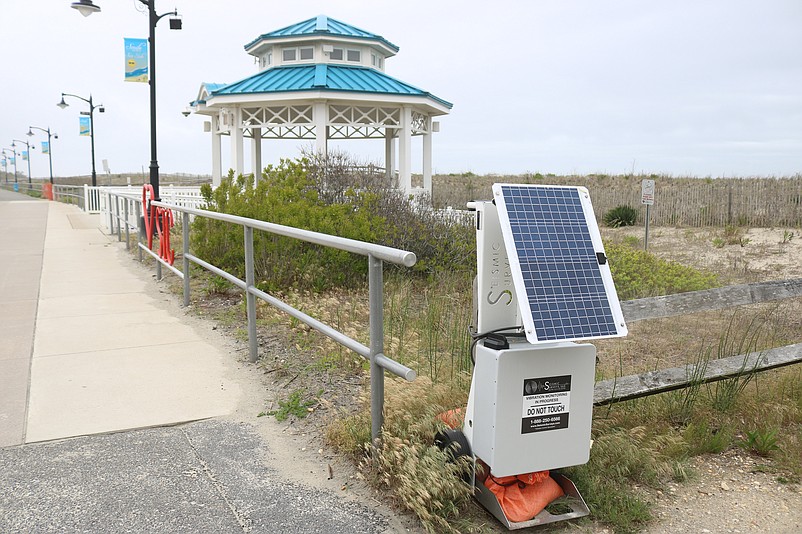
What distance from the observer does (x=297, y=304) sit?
6996 millimetres

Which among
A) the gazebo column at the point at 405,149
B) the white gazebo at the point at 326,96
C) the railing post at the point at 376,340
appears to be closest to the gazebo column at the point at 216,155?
the white gazebo at the point at 326,96

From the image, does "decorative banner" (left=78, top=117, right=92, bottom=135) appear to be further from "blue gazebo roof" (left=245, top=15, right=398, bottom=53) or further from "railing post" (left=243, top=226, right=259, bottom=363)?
"railing post" (left=243, top=226, right=259, bottom=363)

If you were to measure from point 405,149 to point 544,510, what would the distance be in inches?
652

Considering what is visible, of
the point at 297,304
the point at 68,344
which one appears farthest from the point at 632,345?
the point at 68,344

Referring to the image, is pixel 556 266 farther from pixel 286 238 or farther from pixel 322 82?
pixel 322 82

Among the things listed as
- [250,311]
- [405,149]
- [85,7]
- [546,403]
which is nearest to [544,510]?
[546,403]

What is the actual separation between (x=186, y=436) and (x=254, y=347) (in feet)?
5.13

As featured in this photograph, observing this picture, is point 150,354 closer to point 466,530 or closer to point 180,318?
point 180,318

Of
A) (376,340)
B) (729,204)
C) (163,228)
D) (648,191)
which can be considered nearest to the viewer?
(376,340)

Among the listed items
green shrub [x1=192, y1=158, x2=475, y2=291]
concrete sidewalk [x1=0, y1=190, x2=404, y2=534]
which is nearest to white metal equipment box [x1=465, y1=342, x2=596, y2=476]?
concrete sidewalk [x1=0, y1=190, x2=404, y2=534]

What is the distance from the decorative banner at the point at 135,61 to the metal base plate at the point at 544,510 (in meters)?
17.9

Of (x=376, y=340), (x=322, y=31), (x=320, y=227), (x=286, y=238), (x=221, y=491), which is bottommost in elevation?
(x=221, y=491)

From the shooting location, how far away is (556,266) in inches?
126

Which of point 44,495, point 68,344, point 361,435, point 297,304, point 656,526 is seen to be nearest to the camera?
point 656,526
